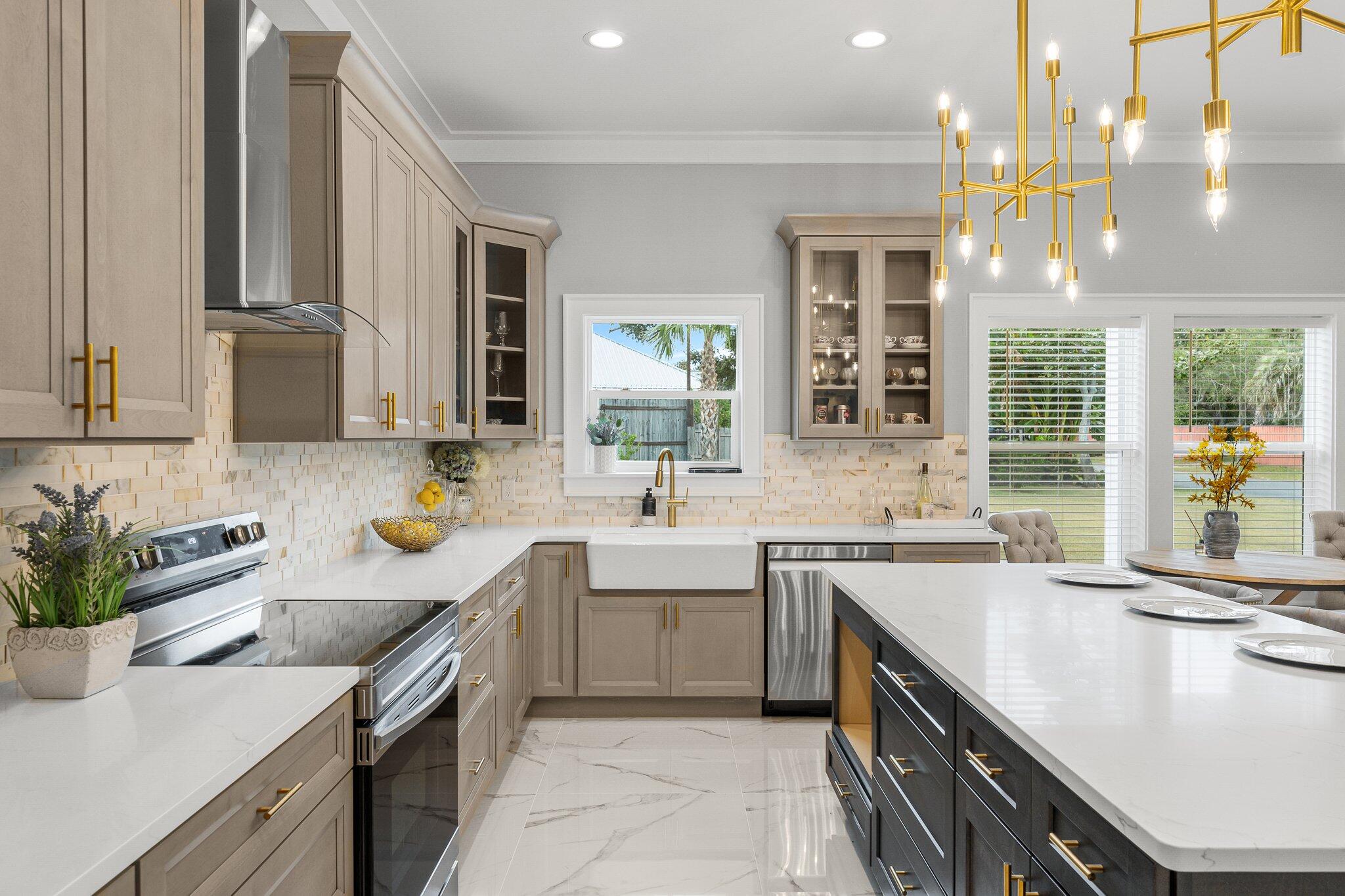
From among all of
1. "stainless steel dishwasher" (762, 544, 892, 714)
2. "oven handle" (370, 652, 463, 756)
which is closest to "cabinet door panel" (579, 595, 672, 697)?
"stainless steel dishwasher" (762, 544, 892, 714)

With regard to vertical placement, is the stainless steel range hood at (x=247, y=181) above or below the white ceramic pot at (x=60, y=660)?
above

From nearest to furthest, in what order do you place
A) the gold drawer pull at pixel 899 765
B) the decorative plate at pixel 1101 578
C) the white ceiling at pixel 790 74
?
the gold drawer pull at pixel 899 765 → the decorative plate at pixel 1101 578 → the white ceiling at pixel 790 74

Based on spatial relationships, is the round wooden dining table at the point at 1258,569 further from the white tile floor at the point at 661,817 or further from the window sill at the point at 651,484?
the window sill at the point at 651,484

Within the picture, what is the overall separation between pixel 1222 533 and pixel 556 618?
124 inches

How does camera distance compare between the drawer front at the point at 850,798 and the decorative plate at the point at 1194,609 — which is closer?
the decorative plate at the point at 1194,609

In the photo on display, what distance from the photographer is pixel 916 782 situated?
191cm

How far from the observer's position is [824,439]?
168 inches

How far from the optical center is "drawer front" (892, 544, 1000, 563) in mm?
3846

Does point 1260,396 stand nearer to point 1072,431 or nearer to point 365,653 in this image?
point 1072,431

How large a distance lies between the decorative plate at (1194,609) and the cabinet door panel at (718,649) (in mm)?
1891

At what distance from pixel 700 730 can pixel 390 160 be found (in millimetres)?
2704

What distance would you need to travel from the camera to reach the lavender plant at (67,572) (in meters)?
1.39

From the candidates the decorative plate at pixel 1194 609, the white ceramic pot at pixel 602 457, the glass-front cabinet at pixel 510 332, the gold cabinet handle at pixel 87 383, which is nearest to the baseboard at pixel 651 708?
the white ceramic pot at pixel 602 457

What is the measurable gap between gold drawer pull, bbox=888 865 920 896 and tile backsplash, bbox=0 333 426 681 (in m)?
1.94
